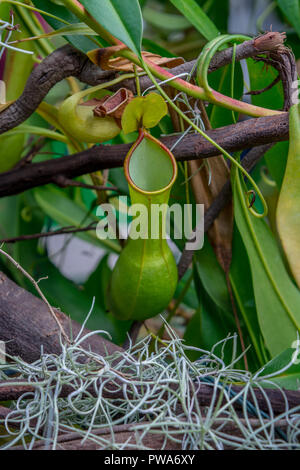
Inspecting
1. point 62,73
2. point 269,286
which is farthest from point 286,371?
point 62,73

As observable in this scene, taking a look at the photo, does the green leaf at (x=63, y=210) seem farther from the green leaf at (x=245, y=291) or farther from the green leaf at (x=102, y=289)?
the green leaf at (x=245, y=291)

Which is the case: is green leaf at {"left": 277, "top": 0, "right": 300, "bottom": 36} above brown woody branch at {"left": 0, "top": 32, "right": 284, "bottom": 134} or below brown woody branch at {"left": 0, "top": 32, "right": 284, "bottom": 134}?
above

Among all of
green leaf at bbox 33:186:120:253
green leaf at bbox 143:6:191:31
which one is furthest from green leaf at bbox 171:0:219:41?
green leaf at bbox 143:6:191:31

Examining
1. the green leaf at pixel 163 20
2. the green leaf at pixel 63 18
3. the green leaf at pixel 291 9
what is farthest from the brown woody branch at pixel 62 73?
the green leaf at pixel 163 20

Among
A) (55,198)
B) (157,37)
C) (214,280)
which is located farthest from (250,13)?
(214,280)

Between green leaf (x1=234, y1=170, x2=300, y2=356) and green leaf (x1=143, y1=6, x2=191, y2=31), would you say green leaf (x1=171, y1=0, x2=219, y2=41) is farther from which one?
green leaf (x1=143, y1=6, x2=191, y2=31)

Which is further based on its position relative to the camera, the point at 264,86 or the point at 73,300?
the point at 73,300

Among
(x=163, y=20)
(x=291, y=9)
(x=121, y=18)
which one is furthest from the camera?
(x=163, y=20)

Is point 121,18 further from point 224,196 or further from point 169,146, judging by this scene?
point 224,196

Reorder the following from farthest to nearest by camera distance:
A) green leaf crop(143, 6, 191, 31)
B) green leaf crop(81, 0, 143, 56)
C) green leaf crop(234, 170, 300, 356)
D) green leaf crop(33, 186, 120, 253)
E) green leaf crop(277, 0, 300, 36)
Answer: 1. green leaf crop(143, 6, 191, 31)
2. green leaf crop(33, 186, 120, 253)
3. green leaf crop(277, 0, 300, 36)
4. green leaf crop(234, 170, 300, 356)
5. green leaf crop(81, 0, 143, 56)
